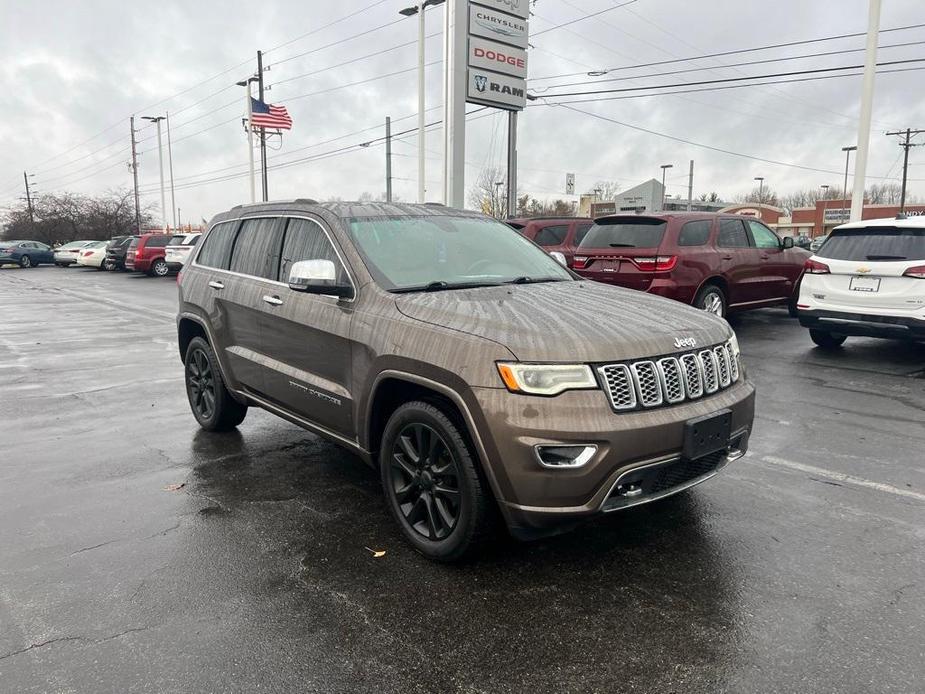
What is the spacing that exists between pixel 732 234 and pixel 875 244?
2.54 meters

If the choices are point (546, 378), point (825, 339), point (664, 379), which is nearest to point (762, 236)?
point (825, 339)

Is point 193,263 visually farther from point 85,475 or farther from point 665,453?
point 665,453

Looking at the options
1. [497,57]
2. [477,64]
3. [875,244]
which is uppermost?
[497,57]

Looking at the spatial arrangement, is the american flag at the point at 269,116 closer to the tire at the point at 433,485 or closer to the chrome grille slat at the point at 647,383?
the tire at the point at 433,485

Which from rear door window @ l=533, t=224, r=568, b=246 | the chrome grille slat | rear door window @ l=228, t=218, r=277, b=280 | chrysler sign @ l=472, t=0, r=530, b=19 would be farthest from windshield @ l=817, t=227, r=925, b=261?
chrysler sign @ l=472, t=0, r=530, b=19

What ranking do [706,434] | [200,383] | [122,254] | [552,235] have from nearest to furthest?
[706,434], [200,383], [552,235], [122,254]

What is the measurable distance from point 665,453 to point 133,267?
30.0 m

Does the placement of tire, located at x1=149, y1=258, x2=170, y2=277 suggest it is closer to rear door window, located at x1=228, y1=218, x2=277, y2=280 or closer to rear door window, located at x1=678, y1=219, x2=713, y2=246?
rear door window, located at x1=678, y1=219, x2=713, y2=246

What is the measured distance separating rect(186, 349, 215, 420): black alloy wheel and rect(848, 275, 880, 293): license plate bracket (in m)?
7.36

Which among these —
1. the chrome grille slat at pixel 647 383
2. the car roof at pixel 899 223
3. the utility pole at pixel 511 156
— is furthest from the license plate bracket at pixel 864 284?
the utility pole at pixel 511 156

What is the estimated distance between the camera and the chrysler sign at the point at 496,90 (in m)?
18.9

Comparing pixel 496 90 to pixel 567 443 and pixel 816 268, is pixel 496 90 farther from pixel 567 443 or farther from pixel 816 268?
pixel 567 443

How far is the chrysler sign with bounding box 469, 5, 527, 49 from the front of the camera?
18.6 meters

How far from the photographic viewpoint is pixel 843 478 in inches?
173
